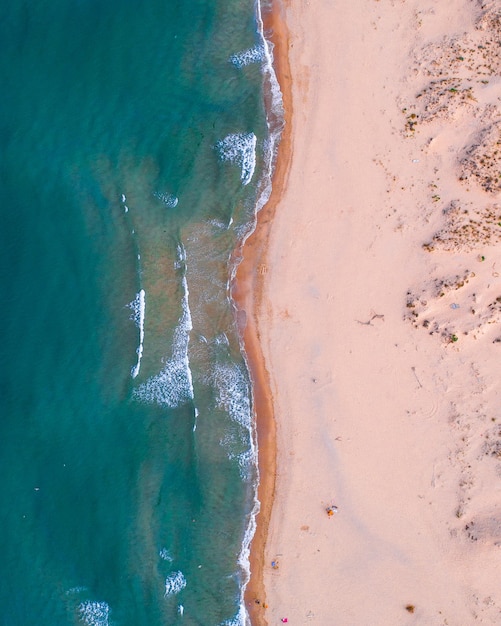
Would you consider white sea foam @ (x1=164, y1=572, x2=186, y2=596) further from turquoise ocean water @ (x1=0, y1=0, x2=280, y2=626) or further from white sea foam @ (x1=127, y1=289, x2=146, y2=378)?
white sea foam @ (x1=127, y1=289, x2=146, y2=378)

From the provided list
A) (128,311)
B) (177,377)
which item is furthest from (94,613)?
(128,311)

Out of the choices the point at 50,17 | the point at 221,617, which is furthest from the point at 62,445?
the point at 50,17

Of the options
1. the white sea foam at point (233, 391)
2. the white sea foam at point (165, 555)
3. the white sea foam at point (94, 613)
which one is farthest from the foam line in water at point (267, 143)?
the white sea foam at point (94, 613)

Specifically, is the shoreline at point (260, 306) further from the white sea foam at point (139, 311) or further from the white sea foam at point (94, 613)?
the white sea foam at point (94, 613)

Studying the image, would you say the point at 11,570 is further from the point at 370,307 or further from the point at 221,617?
the point at 370,307

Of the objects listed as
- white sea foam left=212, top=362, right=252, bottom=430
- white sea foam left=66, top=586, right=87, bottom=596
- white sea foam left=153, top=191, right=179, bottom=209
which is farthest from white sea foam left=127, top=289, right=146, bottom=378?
white sea foam left=66, top=586, right=87, bottom=596
